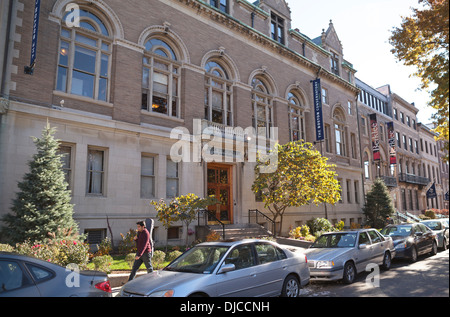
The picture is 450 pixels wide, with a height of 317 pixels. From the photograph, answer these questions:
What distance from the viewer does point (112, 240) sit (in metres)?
14.2

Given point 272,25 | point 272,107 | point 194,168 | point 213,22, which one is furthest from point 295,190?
point 272,25

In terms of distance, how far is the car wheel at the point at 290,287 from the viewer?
772 centimetres

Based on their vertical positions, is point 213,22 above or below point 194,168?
above

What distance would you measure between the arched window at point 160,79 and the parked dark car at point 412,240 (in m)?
12.0

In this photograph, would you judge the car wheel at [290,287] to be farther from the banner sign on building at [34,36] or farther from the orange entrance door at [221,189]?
the banner sign on building at [34,36]

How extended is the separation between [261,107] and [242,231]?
31.1 feet

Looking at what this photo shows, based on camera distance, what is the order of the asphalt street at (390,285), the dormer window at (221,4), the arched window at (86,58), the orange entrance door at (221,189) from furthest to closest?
the dormer window at (221,4) < the orange entrance door at (221,189) < the arched window at (86,58) < the asphalt street at (390,285)

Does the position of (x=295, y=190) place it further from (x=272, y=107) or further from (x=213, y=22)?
(x=213, y=22)

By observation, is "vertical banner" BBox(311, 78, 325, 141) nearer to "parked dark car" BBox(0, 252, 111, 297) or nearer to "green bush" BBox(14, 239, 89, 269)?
"green bush" BBox(14, 239, 89, 269)

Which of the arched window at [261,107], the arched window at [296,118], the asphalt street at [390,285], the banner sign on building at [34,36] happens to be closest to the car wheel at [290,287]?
the asphalt street at [390,285]

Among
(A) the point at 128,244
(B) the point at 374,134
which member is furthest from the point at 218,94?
(B) the point at 374,134

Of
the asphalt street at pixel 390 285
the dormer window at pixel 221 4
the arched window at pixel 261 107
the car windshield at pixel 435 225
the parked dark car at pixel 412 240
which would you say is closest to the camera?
the asphalt street at pixel 390 285

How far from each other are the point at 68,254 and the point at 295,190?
12.3 meters
